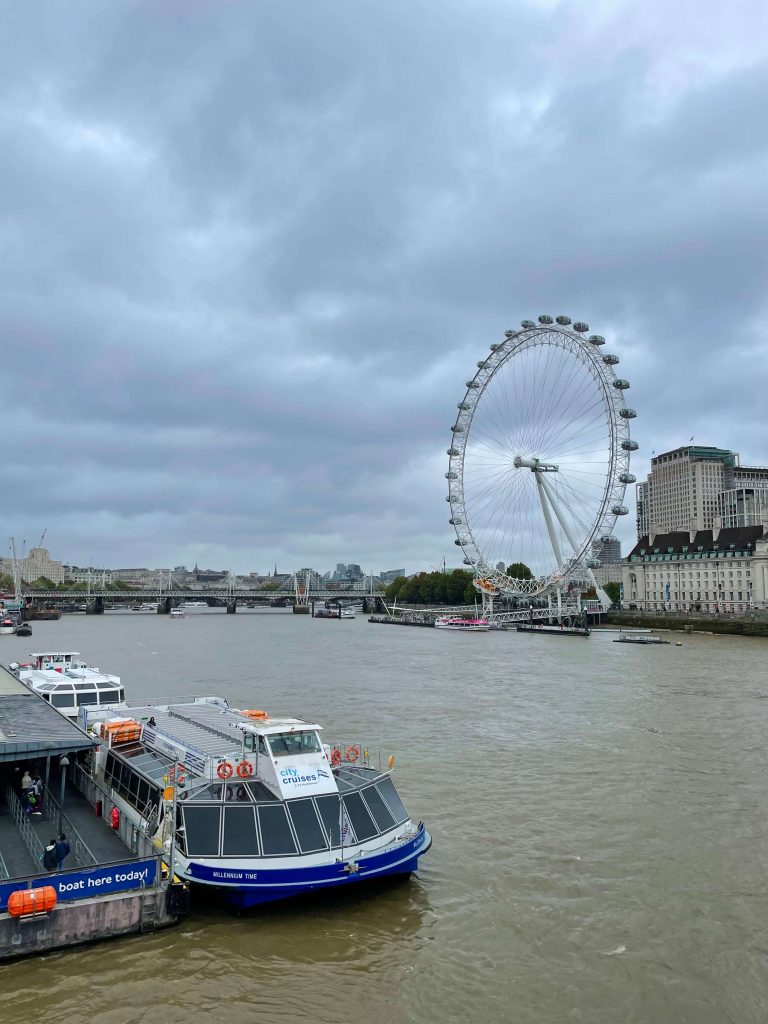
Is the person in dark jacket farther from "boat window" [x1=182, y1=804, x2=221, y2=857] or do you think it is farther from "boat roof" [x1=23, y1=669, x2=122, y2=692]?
"boat roof" [x1=23, y1=669, x2=122, y2=692]

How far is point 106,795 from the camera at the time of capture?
19.2 metres

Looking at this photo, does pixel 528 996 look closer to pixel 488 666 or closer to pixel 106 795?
pixel 106 795

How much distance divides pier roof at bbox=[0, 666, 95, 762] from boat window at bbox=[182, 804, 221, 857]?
3.14 meters

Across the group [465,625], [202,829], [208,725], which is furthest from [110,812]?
[465,625]

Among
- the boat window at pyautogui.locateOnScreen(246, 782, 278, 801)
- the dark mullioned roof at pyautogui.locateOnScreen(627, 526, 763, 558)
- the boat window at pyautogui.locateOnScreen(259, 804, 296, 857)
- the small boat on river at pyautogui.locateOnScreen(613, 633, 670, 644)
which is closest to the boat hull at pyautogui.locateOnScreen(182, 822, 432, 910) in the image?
the boat window at pyautogui.locateOnScreen(259, 804, 296, 857)

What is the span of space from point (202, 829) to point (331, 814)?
8.16 feet

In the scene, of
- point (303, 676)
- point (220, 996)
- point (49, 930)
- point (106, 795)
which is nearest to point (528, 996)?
point (220, 996)

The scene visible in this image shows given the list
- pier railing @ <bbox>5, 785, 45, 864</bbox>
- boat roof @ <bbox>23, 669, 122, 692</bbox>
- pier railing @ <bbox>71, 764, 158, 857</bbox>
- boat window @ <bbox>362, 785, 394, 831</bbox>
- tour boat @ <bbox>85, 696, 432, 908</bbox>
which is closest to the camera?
tour boat @ <bbox>85, 696, 432, 908</bbox>

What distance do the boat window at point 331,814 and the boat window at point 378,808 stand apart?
80 cm

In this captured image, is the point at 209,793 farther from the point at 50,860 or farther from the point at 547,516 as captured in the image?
the point at 547,516

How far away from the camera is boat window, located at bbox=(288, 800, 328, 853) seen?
1559 centimetres

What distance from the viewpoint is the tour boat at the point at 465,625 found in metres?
118

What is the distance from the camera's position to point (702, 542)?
13500 centimetres

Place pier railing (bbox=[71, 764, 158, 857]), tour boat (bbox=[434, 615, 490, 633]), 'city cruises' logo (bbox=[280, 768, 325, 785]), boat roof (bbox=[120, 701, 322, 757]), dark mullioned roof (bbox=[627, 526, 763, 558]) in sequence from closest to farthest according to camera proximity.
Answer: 1. pier railing (bbox=[71, 764, 158, 857])
2. 'city cruises' logo (bbox=[280, 768, 325, 785])
3. boat roof (bbox=[120, 701, 322, 757])
4. tour boat (bbox=[434, 615, 490, 633])
5. dark mullioned roof (bbox=[627, 526, 763, 558])
